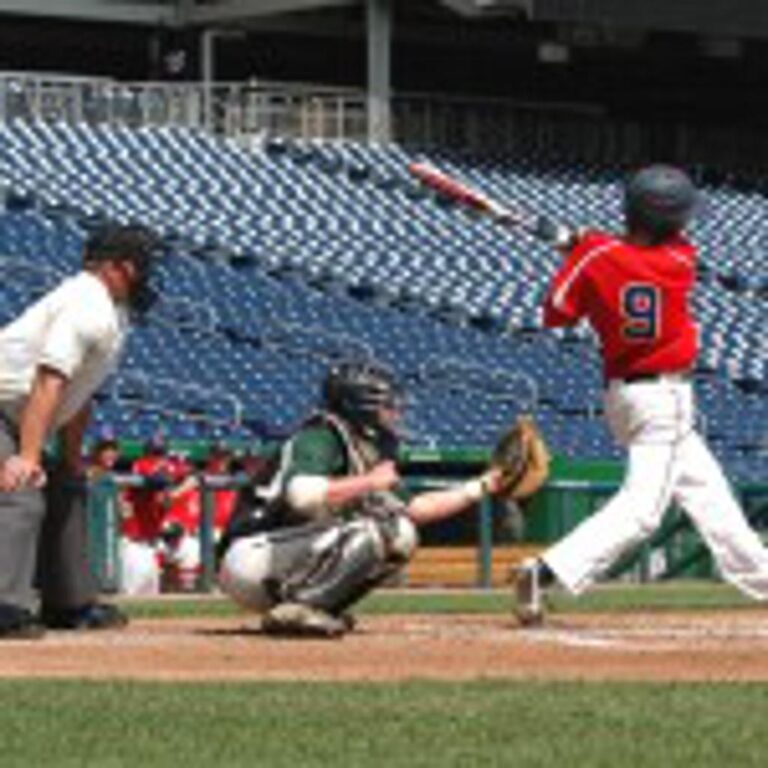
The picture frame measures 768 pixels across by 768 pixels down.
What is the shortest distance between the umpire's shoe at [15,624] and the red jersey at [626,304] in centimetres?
229

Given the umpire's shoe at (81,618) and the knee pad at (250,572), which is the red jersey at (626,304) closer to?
the knee pad at (250,572)

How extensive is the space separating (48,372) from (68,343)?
13 centimetres

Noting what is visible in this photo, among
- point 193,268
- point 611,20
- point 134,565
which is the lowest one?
point 134,565

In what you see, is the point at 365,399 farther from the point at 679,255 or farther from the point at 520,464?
the point at 679,255

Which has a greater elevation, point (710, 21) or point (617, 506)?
point (710, 21)

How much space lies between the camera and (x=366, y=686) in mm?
9312

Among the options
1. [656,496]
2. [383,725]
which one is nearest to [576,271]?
[656,496]

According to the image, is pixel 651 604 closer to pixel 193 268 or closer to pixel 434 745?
pixel 434 745

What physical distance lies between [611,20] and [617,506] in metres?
24.9

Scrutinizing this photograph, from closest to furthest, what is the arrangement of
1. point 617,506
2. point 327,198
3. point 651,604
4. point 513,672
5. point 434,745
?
point 434,745
point 513,672
point 617,506
point 651,604
point 327,198

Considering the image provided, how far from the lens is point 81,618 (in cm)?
1257

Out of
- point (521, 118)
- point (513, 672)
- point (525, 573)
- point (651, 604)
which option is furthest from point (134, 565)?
point (521, 118)

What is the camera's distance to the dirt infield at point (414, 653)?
395 inches

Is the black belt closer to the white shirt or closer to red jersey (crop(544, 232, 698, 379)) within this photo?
red jersey (crop(544, 232, 698, 379))
